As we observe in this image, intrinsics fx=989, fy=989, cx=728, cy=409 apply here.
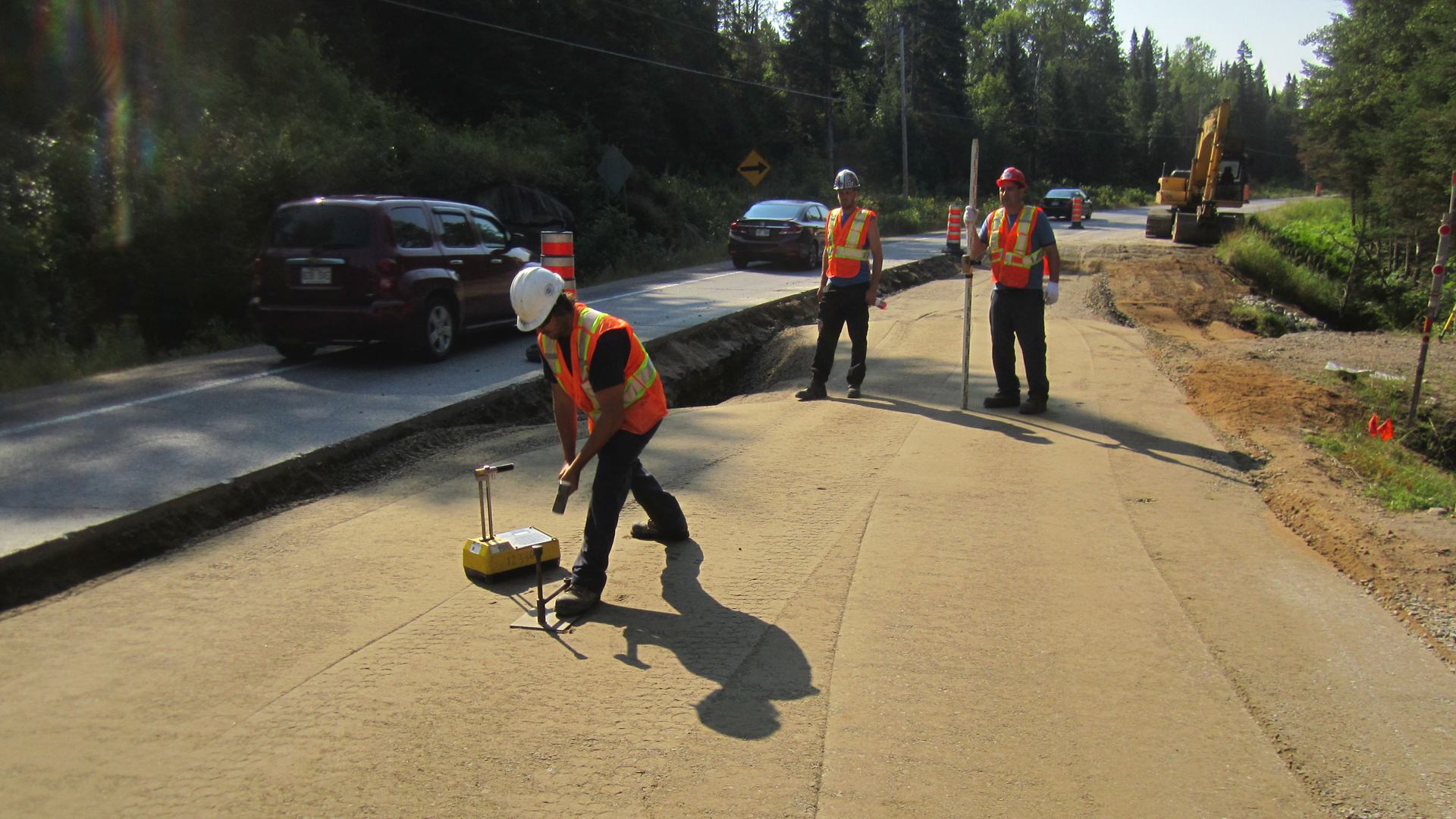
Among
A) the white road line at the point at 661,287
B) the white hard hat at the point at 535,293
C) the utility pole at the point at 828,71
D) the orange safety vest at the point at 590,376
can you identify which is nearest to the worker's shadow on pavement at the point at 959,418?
the orange safety vest at the point at 590,376

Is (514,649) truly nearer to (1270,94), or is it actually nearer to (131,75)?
(131,75)

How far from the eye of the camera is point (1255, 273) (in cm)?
2239

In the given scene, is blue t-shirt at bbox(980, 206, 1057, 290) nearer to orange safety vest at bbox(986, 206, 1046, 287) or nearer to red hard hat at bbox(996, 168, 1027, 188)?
orange safety vest at bbox(986, 206, 1046, 287)

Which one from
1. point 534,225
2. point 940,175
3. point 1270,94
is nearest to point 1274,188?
point 940,175

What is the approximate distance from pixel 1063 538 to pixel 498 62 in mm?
35273

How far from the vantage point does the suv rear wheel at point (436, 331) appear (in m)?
10.7

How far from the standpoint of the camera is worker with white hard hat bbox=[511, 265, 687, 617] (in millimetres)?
4371

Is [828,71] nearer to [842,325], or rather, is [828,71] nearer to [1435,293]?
[1435,293]

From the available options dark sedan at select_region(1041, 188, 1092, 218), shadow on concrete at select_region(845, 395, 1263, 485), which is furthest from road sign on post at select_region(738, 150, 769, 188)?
shadow on concrete at select_region(845, 395, 1263, 485)

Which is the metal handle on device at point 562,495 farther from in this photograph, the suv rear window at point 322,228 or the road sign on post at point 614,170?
A: the road sign on post at point 614,170

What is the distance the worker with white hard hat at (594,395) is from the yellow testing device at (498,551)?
1.16 feet

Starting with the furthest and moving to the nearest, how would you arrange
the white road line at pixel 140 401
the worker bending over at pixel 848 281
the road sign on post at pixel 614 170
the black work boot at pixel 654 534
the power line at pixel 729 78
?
the power line at pixel 729 78
the road sign on post at pixel 614 170
the worker bending over at pixel 848 281
the white road line at pixel 140 401
the black work boot at pixel 654 534

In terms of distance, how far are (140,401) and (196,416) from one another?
1.06m

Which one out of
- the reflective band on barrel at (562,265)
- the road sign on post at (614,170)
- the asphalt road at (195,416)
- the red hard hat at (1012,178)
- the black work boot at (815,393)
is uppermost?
the road sign on post at (614,170)
